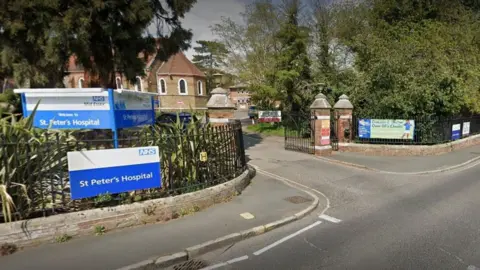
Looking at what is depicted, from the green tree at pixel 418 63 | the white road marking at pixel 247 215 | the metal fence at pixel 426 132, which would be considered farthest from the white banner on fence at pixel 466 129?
the white road marking at pixel 247 215

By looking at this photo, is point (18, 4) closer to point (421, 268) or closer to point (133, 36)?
point (133, 36)

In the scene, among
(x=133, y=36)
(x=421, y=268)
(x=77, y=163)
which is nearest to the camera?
(x=421, y=268)

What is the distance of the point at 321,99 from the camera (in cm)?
1140

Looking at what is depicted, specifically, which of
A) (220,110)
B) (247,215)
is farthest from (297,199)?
(220,110)

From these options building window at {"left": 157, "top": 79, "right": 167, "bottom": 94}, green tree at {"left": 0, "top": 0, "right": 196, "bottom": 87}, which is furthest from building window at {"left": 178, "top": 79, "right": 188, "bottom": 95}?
green tree at {"left": 0, "top": 0, "right": 196, "bottom": 87}

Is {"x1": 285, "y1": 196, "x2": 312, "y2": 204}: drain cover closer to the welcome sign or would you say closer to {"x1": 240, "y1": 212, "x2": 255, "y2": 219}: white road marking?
{"x1": 240, "y1": 212, "x2": 255, "y2": 219}: white road marking

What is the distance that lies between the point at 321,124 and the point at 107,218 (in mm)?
9130

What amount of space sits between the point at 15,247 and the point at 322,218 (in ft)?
16.4

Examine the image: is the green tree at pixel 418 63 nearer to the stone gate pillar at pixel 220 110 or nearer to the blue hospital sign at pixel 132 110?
the stone gate pillar at pixel 220 110

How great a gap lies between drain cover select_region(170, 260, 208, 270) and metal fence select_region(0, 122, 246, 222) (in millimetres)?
1731

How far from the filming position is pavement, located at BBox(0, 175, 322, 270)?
11.7ft

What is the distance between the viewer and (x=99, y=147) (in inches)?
197

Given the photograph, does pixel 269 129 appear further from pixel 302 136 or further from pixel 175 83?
pixel 175 83

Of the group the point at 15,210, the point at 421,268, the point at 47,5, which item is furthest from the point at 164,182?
the point at 47,5
